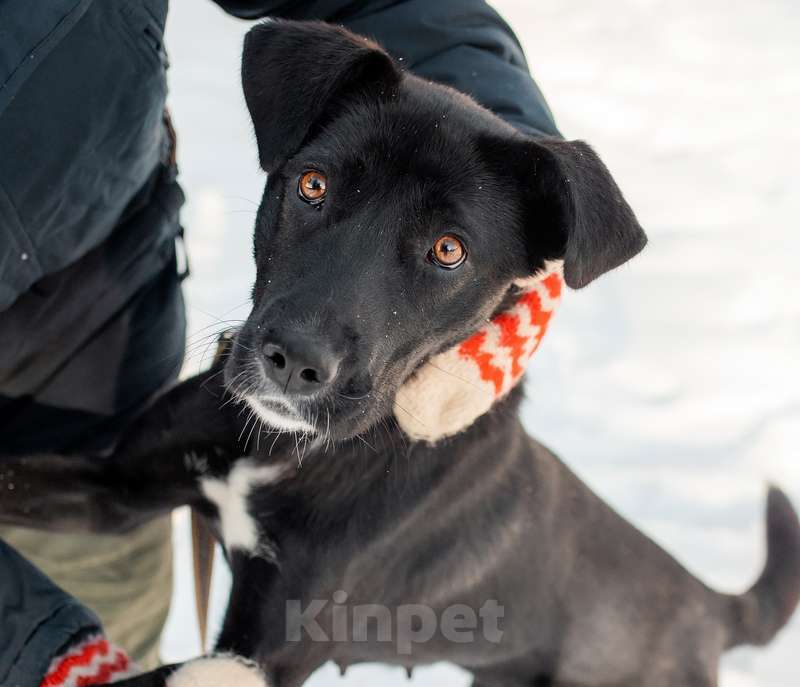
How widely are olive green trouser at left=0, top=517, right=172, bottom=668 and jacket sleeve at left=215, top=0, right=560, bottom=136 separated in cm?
175

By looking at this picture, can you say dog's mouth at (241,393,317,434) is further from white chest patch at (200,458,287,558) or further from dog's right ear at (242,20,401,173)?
dog's right ear at (242,20,401,173)

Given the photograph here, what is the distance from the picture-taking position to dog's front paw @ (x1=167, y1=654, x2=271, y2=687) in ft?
7.18

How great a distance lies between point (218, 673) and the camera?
2.22m

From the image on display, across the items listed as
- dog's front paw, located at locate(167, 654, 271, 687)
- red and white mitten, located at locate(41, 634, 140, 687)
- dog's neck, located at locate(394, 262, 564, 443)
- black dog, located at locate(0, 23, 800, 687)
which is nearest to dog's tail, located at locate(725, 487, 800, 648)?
black dog, located at locate(0, 23, 800, 687)

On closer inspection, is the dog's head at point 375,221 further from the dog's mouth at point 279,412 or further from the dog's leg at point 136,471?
the dog's leg at point 136,471

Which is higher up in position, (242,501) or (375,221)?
(375,221)

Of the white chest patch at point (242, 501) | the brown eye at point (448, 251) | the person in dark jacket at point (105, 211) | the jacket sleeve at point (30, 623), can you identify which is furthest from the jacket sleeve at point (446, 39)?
the jacket sleeve at point (30, 623)

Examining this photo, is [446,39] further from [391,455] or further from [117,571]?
[117,571]

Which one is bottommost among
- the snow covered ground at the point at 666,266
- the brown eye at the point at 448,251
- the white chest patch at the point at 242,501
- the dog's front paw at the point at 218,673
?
the snow covered ground at the point at 666,266

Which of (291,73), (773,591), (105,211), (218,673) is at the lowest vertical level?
(773,591)

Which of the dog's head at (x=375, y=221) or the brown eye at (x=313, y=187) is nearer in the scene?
the dog's head at (x=375, y=221)

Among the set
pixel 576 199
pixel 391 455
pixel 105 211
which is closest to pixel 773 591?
pixel 391 455

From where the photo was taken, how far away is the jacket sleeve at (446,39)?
8.91ft

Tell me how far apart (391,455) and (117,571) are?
1.24 meters
